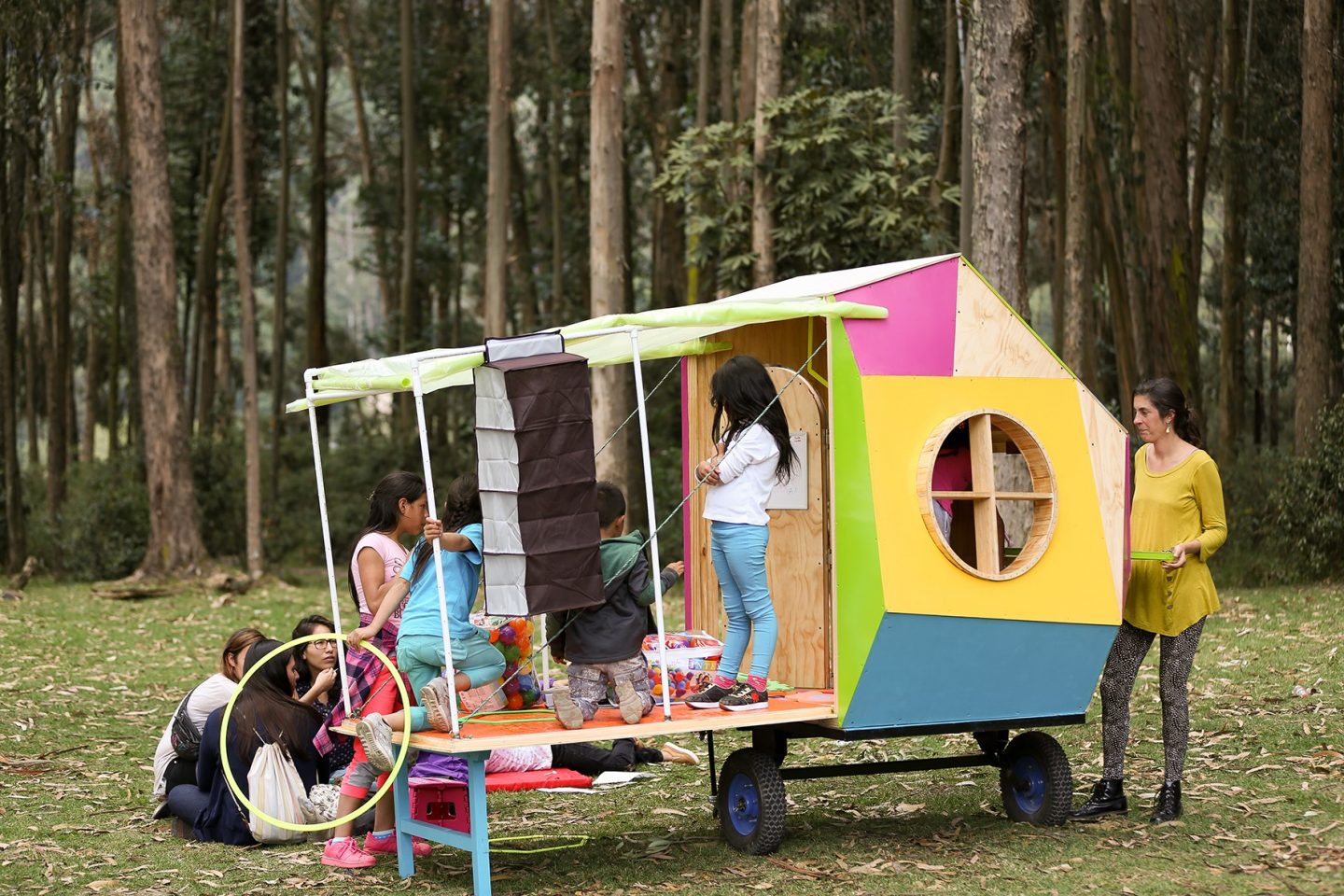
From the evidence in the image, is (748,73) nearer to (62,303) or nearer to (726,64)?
(726,64)

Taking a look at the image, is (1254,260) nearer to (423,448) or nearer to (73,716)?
(73,716)

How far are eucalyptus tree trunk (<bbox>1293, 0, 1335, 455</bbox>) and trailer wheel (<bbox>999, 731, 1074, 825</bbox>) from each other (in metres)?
10.5

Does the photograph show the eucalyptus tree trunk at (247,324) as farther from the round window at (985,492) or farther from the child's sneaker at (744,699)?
the child's sneaker at (744,699)

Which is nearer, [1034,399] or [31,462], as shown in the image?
[1034,399]

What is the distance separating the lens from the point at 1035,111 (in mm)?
26953

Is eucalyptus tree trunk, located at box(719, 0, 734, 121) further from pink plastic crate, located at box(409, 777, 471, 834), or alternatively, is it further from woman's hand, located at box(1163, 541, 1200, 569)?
pink plastic crate, located at box(409, 777, 471, 834)

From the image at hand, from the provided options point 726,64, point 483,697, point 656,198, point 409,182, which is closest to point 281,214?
point 409,182

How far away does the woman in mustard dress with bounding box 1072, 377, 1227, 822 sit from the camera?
22.0 ft

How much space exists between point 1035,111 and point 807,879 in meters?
23.0

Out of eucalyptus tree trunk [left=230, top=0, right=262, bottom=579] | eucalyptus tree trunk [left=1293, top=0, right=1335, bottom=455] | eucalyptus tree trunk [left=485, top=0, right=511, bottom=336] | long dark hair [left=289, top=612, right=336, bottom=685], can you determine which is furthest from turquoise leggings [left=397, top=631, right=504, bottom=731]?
eucalyptus tree trunk [left=230, top=0, right=262, bottom=579]

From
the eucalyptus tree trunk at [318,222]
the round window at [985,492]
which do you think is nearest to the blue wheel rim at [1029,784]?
the round window at [985,492]

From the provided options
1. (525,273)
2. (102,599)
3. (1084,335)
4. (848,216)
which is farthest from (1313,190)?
(525,273)

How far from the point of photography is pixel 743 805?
6770 mm

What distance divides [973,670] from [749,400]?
1.54 m
